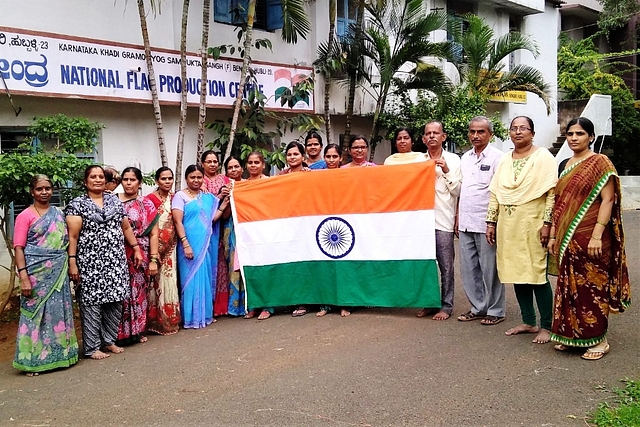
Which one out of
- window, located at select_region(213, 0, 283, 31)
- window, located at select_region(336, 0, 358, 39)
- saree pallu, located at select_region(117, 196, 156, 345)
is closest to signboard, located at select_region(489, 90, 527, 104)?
window, located at select_region(336, 0, 358, 39)

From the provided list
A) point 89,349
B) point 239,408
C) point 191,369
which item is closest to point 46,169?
point 89,349

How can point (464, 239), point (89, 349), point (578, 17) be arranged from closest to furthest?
point (89, 349) < point (464, 239) < point (578, 17)

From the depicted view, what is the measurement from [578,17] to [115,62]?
57.9 ft

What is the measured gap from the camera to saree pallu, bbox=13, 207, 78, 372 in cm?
441

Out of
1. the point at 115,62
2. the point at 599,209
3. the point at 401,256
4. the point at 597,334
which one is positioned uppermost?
the point at 115,62

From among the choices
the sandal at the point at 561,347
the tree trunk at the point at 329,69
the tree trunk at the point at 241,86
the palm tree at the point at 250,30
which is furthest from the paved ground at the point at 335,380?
the tree trunk at the point at 329,69

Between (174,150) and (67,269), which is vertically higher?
(174,150)

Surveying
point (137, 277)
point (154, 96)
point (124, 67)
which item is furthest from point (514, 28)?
point (137, 277)

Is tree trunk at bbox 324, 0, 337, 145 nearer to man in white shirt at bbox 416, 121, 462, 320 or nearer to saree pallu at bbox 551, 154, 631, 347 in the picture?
man in white shirt at bbox 416, 121, 462, 320

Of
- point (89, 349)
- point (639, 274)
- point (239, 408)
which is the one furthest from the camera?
point (639, 274)

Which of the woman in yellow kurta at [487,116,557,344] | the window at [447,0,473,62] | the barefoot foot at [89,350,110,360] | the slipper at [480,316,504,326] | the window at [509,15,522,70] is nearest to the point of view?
the woman in yellow kurta at [487,116,557,344]

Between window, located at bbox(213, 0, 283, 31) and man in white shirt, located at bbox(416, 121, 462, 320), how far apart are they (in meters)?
4.77

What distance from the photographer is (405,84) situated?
33.1ft

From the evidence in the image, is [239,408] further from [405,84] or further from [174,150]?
[405,84]
